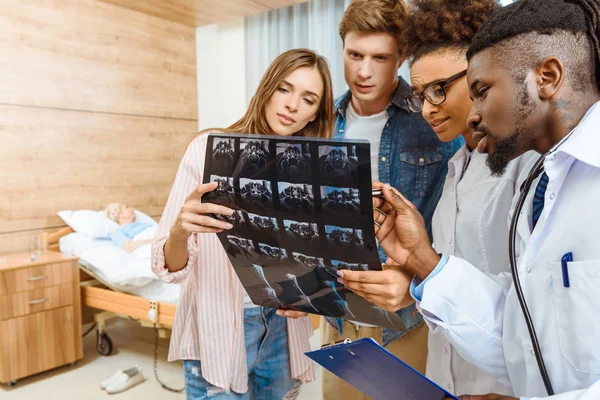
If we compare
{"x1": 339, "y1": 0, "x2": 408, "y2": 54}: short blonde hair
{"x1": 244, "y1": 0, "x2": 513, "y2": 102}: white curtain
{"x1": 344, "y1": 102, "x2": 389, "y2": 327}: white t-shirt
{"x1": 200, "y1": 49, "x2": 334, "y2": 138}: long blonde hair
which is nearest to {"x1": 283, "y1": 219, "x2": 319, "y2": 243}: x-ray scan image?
{"x1": 200, "y1": 49, "x2": 334, "y2": 138}: long blonde hair

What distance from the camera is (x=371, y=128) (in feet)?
4.64

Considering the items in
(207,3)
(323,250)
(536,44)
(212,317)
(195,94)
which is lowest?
(212,317)

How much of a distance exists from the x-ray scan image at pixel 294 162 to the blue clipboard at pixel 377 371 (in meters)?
0.26

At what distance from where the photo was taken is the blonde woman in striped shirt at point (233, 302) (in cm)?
111

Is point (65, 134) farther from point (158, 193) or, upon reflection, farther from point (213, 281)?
point (213, 281)

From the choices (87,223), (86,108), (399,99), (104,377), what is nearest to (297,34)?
(86,108)

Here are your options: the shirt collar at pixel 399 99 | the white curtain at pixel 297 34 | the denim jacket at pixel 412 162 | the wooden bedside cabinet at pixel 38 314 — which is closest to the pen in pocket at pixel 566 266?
the denim jacket at pixel 412 162

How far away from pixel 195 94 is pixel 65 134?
51.1 inches

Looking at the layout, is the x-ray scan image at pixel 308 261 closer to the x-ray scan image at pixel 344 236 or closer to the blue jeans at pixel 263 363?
the x-ray scan image at pixel 344 236

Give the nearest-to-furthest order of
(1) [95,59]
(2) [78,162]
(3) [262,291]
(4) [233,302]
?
(3) [262,291] → (4) [233,302] → (2) [78,162] → (1) [95,59]

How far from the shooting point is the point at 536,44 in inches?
27.4

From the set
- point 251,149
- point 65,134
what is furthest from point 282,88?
point 65,134

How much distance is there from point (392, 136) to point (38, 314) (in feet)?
7.68

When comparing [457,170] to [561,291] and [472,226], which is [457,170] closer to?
[472,226]
